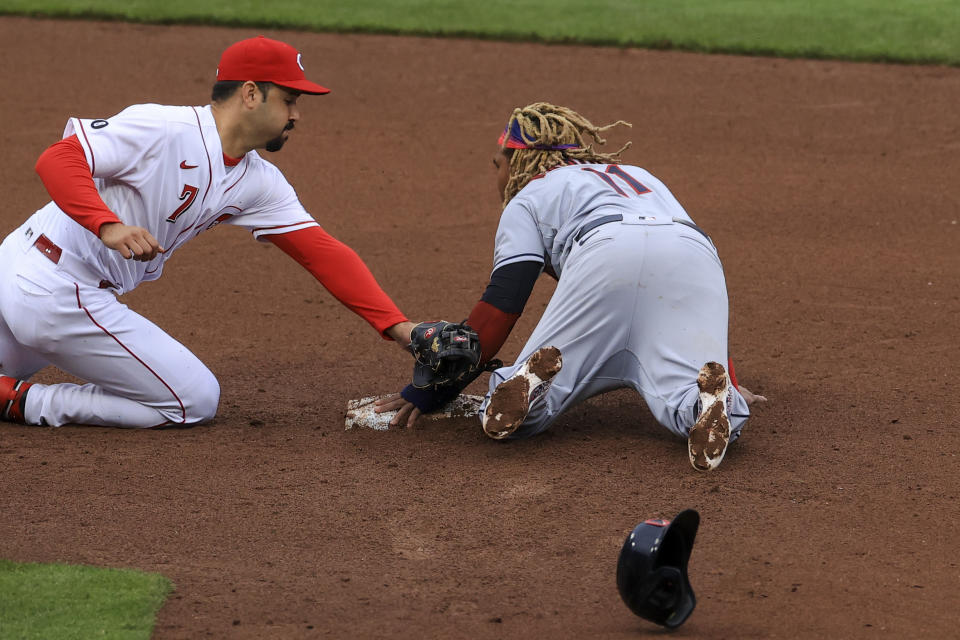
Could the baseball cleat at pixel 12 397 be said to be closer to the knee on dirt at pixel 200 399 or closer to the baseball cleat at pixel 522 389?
the knee on dirt at pixel 200 399

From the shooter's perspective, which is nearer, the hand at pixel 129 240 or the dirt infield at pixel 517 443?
the dirt infield at pixel 517 443

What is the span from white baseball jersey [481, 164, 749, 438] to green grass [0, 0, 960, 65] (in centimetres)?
653

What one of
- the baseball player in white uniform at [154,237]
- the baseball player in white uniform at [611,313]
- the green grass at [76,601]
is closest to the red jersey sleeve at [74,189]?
the baseball player in white uniform at [154,237]

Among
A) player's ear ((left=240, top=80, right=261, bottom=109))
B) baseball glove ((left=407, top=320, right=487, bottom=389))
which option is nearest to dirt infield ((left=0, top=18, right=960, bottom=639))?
baseball glove ((left=407, top=320, right=487, bottom=389))

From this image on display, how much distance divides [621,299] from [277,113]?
1439mm

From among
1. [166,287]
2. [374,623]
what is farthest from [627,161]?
[374,623]

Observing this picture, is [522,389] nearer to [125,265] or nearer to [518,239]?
[518,239]

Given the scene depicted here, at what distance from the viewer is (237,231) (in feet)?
24.5

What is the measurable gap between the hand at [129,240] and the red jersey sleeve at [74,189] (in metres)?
0.04

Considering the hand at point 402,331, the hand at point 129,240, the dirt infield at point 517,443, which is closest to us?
the dirt infield at point 517,443

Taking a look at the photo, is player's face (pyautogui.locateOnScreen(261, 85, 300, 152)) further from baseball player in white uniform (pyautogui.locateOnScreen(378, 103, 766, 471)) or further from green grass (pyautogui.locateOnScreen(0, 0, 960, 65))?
green grass (pyautogui.locateOnScreen(0, 0, 960, 65))

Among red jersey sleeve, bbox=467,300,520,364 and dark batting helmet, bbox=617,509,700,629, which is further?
red jersey sleeve, bbox=467,300,520,364

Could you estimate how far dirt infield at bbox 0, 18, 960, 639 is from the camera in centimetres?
344

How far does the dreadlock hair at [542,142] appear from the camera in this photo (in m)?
4.85
